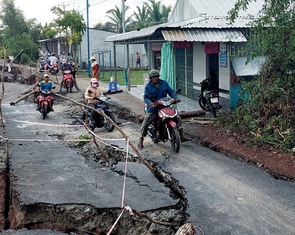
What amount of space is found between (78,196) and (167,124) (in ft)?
10.0

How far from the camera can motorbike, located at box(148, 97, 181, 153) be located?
836cm

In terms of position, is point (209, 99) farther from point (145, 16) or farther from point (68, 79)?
point (145, 16)

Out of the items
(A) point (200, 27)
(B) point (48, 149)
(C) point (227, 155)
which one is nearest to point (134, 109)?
(A) point (200, 27)

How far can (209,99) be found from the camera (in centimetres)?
1174

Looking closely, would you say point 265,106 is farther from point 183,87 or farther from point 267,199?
point 183,87

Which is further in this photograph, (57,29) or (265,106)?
(57,29)

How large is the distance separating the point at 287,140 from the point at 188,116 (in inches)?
171

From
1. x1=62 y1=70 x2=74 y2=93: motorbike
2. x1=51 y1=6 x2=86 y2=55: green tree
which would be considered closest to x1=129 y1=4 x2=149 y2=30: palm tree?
x1=51 y1=6 x2=86 y2=55: green tree

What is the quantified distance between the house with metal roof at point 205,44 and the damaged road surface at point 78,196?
4.60 meters

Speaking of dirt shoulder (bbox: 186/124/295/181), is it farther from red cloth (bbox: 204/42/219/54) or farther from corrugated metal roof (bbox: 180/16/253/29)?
red cloth (bbox: 204/42/219/54)

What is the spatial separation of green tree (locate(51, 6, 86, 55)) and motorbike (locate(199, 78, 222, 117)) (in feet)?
64.9

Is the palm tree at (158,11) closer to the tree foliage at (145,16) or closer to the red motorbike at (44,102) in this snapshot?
the tree foliage at (145,16)

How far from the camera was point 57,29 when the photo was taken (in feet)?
107

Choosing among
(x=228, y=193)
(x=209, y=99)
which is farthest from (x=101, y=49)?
(x=228, y=193)
